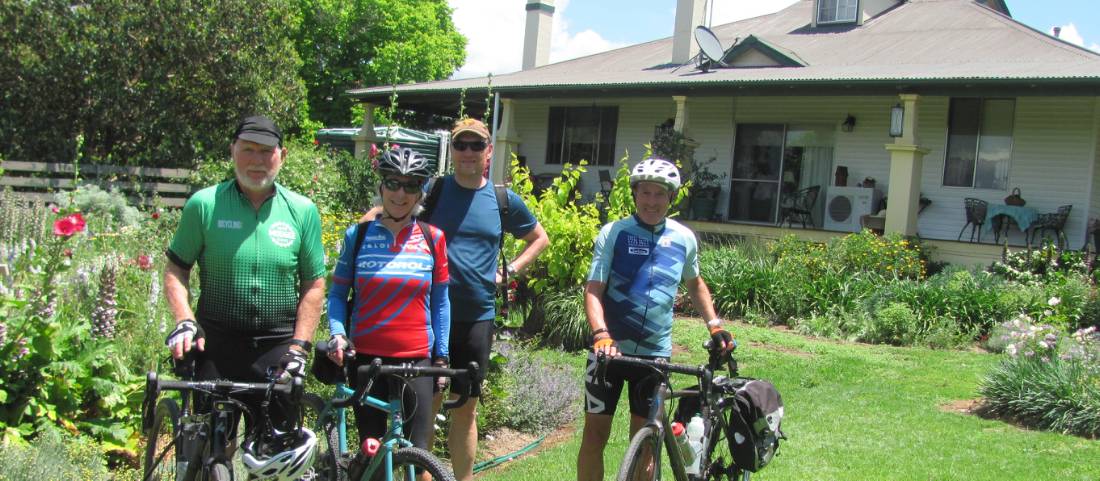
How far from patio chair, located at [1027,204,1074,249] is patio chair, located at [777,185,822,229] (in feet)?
12.1

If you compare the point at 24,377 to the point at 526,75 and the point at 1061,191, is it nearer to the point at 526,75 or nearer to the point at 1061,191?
the point at 1061,191

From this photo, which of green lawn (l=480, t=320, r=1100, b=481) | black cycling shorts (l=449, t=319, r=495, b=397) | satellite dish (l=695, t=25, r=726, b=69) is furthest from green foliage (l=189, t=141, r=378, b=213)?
black cycling shorts (l=449, t=319, r=495, b=397)

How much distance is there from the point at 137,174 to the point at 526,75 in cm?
1006

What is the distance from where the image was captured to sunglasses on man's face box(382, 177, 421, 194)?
385cm

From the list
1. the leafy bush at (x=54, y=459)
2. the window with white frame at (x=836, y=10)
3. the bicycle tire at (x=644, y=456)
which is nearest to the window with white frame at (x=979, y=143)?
the window with white frame at (x=836, y=10)

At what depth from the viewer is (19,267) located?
5277 millimetres

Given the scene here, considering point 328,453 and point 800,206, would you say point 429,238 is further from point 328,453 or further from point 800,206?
point 800,206

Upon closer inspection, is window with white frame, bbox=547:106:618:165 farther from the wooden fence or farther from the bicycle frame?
the bicycle frame

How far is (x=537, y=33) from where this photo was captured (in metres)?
25.6

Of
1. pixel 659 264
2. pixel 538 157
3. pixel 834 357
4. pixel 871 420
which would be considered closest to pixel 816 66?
pixel 538 157

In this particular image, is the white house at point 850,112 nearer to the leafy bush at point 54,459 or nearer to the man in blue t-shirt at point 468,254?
the man in blue t-shirt at point 468,254

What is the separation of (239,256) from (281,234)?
0.18 m

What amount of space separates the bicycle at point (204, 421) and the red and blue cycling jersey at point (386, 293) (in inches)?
18.9

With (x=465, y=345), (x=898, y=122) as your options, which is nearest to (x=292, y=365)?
(x=465, y=345)
